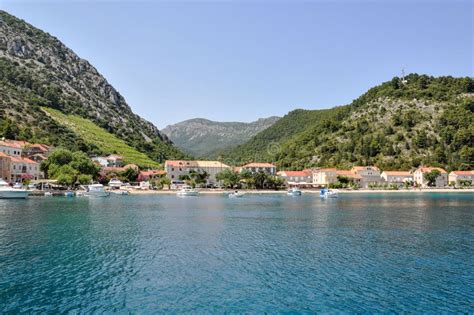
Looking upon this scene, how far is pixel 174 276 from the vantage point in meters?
23.7

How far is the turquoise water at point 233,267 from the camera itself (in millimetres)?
19156

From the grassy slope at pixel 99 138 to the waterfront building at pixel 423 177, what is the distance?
362ft

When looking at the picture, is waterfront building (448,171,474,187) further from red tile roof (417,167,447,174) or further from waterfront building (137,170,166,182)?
waterfront building (137,170,166,182)

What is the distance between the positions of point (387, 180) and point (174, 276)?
157534 mm

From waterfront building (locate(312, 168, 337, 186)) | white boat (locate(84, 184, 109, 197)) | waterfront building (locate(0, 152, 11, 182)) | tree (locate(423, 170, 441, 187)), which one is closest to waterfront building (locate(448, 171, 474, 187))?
tree (locate(423, 170, 441, 187))

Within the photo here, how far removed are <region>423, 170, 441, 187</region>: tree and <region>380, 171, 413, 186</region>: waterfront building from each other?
26.0ft

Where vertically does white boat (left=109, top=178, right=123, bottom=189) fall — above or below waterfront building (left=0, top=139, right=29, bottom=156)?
below

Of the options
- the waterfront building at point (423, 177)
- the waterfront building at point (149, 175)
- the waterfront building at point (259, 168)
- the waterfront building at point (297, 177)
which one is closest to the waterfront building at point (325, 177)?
the waterfront building at point (297, 177)

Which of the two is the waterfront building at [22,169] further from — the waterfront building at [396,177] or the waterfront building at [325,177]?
the waterfront building at [396,177]

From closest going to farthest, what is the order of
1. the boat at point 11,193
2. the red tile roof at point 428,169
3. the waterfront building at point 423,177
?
1. the boat at point 11,193
2. the waterfront building at point 423,177
3. the red tile roof at point 428,169

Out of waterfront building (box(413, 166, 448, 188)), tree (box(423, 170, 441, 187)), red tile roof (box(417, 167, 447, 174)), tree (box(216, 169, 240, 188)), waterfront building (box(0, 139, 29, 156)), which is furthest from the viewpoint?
red tile roof (box(417, 167, 447, 174))

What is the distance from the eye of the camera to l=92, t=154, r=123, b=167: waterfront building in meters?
142

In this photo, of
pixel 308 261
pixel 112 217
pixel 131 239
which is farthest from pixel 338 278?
pixel 112 217

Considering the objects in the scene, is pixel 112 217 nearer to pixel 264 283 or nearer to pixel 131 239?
pixel 131 239
